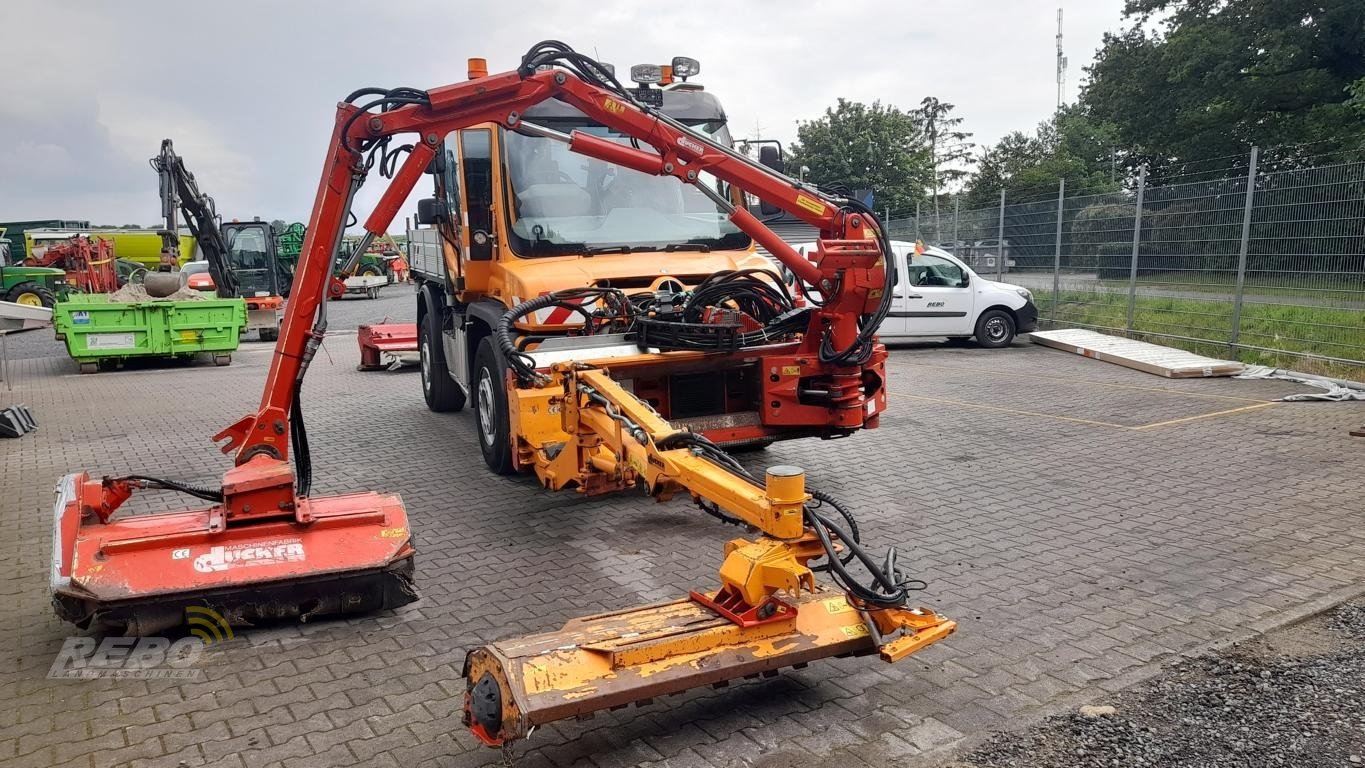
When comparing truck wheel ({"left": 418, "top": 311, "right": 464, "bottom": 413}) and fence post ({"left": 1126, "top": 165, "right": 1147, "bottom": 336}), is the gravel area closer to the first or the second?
truck wheel ({"left": 418, "top": 311, "right": 464, "bottom": 413})

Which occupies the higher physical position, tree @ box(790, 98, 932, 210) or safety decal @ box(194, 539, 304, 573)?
tree @ box(790, 98, 932, 210)

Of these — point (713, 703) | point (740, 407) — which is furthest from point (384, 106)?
point (713, 703)

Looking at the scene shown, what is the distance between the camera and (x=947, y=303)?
52.3 ft

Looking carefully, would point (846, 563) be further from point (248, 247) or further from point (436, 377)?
point (248, 247)

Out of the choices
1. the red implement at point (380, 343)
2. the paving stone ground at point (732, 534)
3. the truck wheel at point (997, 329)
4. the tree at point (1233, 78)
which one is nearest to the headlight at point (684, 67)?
the paving stone ground at point (732, 534)

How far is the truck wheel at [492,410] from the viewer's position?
7230 mm

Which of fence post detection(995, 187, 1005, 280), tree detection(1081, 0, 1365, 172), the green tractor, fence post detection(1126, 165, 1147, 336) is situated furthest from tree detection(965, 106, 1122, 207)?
the green tractor

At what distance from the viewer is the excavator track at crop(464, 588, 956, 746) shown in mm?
3180

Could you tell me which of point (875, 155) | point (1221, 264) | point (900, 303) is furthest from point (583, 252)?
point (875, 155)

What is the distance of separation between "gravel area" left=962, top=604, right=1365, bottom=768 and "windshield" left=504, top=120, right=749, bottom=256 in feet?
16.0

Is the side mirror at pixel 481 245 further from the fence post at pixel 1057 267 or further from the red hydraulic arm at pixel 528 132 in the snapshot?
the fence post at pixel 1057 267

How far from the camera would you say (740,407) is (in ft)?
23.1

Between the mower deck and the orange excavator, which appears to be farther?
the mower deck

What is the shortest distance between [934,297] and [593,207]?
9595mm
